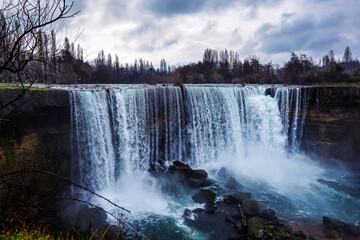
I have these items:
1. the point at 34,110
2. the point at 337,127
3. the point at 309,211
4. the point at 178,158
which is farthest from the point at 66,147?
the point at 337,127

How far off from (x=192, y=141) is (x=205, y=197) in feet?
17.2

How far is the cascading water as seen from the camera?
426 inches

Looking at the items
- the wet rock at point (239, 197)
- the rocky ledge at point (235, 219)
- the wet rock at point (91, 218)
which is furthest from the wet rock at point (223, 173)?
the wet rock at point (91, 218)

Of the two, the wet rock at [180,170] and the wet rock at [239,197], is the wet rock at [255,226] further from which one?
the wet rock at [180,170]

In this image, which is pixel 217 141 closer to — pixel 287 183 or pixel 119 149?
pixel 287 183

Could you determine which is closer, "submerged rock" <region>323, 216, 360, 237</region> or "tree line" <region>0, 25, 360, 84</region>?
"submerged rock" <region>323, 216, 360, 237</region>

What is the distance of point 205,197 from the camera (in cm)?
1043

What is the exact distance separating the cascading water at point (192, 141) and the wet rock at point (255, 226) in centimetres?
258

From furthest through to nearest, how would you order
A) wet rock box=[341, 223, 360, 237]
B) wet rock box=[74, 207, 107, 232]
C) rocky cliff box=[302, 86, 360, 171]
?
rocky cliff box=[302, 86, 360, 171]
wet rock box=[341, 223, 360, 237]
wet rock box=[74, 207, 107, 232]

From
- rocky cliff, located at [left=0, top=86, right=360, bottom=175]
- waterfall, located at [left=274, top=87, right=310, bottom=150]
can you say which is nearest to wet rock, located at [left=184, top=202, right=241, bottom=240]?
rocky cliff, located at [left=0, top=86, right=360, bottom=175]

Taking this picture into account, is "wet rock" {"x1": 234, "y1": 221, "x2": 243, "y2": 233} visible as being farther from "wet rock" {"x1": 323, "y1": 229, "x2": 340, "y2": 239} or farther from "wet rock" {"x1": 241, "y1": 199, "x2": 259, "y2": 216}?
"wet rock" {"x1": 323, "y1": 229, "x2": 340, "y2": 239}

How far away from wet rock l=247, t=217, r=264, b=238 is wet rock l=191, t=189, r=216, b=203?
226 centimetres

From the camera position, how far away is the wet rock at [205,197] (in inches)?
404

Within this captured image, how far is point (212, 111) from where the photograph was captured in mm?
15641
